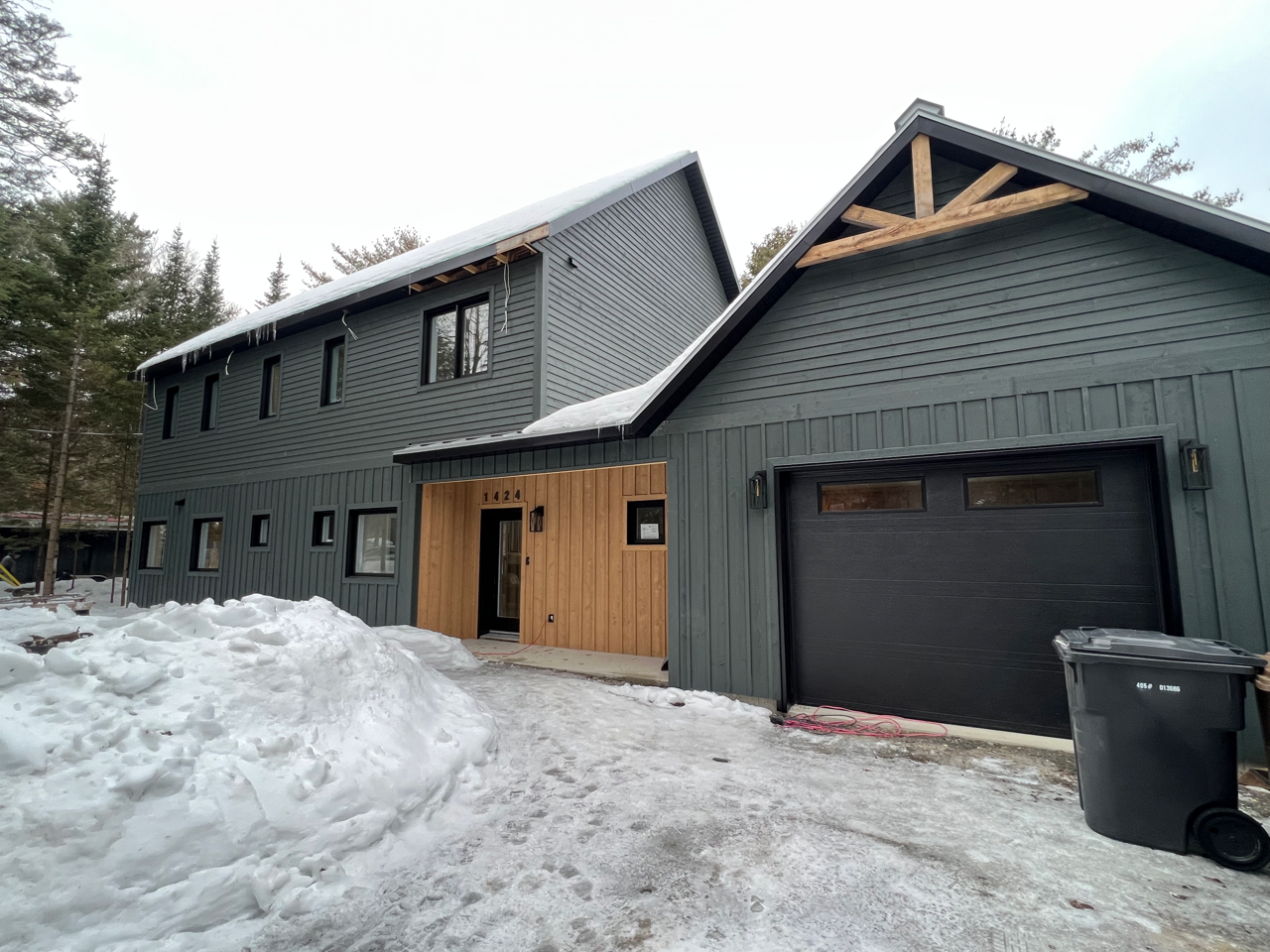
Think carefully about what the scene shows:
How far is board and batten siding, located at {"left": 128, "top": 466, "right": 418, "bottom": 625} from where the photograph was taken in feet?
27.8

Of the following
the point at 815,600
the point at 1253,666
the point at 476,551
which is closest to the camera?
the point at 1253,666

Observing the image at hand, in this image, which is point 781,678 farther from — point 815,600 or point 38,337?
point 38,337

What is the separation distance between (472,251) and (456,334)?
135 centimetres

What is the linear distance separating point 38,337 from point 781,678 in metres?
20.3

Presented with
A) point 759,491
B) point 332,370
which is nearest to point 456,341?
point 332,370

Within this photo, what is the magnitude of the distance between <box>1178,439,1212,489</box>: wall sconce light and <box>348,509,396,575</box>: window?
352 inches

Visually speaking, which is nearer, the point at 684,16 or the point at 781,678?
Result: the point at 781,678

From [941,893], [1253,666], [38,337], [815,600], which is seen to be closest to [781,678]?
[815,600]

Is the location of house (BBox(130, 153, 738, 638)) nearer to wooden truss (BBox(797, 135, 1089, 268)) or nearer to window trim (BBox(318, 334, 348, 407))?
window trim (BBox(318, 334, 348, 407))

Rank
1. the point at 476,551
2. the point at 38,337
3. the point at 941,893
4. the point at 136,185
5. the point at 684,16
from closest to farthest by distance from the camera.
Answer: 1. the point at 941,893
2. the point at 476,551
3. the point at 38,337
4. the point at 684,16
5. the point at 136,185

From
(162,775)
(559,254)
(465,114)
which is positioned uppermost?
(465,114)

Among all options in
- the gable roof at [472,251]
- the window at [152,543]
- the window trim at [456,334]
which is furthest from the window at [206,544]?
the window trim at [456,334]

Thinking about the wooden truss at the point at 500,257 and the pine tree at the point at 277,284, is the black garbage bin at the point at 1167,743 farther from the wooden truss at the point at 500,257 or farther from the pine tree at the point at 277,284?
the pine tree at the point at 277,284

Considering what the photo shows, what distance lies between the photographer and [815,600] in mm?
5148
